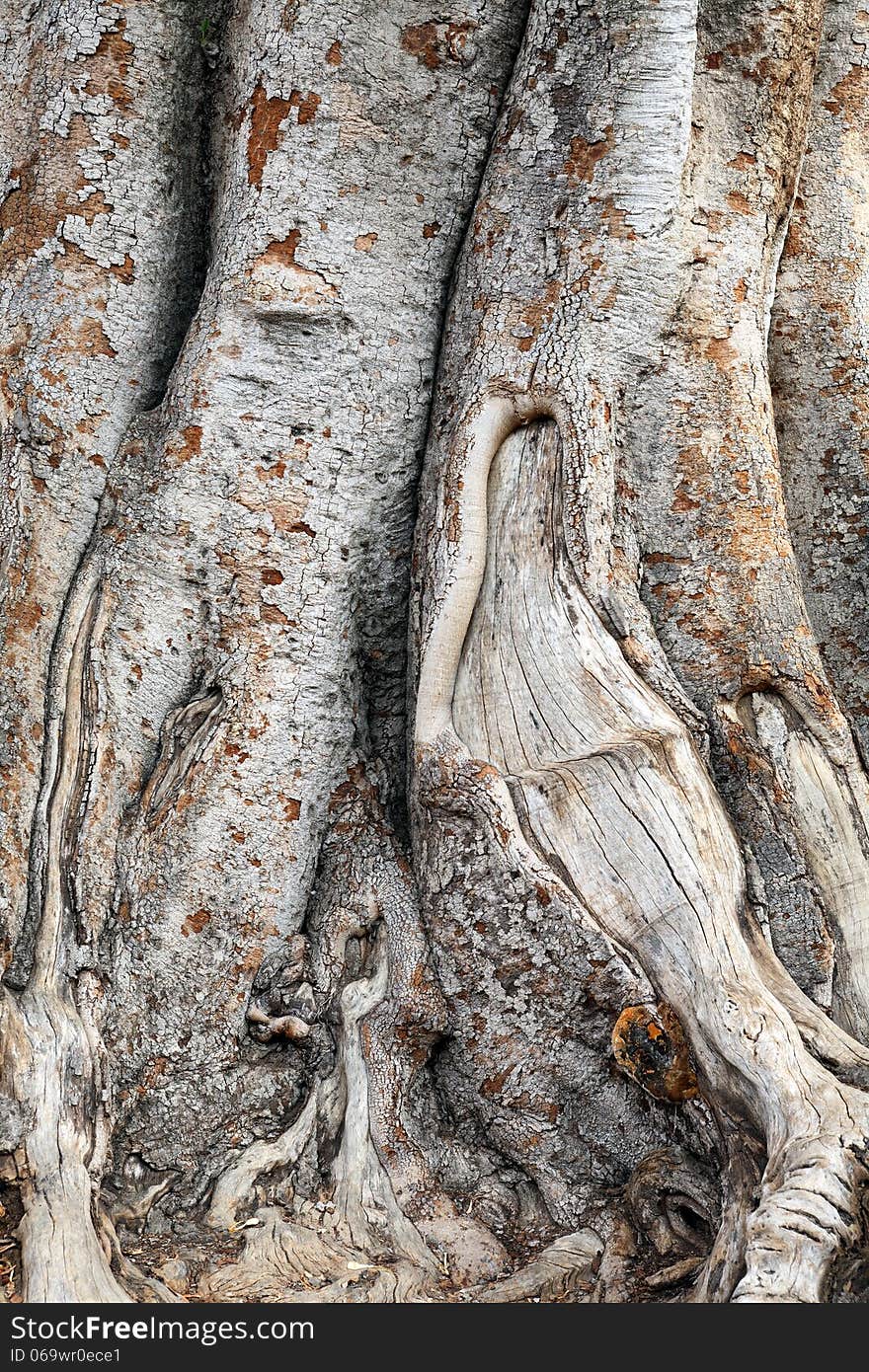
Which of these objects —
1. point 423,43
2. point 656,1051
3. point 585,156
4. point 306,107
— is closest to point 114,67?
point 306,107

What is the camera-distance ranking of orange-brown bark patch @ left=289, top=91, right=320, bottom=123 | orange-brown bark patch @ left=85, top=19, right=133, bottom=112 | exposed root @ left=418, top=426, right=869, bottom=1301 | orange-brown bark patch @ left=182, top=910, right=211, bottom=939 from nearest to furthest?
exposed root @ left=418, top=426, right=869, bottom=1301
orange-brown bark patch @ left=182, top=910, right=211, bottom=939
orange-brown bark patch @ left=289, top=91, right=320, bottom=123
orange-brown bark patch @ left=85, top=19, right=133, bottom=112

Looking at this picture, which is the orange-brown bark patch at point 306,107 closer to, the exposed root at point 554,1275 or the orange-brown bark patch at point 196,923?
the orange-brown bark patch at point 196,923

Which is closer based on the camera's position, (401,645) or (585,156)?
(585,156)

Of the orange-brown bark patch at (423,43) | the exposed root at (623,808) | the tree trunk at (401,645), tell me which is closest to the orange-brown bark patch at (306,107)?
the tree trunk at (401,645)

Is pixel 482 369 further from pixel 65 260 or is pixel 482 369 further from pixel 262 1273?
pixel 262 1273

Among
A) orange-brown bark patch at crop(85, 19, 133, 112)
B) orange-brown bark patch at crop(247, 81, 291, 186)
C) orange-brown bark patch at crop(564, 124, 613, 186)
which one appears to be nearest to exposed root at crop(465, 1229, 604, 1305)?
orange-brown bark patch at crop(564, 124, 613, 186)

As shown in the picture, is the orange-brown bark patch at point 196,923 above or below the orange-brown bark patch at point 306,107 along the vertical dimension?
below

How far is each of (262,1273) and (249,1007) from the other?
28.5 inches

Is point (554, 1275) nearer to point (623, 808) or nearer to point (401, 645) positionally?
point (623, 808)

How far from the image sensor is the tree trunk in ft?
10.8

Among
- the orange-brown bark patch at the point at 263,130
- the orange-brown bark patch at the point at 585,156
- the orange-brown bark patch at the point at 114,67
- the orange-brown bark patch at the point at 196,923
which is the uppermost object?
the orange-brown bark patch at the point at 114,67

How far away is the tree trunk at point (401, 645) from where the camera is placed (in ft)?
10.8

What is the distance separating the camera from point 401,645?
3941 mm

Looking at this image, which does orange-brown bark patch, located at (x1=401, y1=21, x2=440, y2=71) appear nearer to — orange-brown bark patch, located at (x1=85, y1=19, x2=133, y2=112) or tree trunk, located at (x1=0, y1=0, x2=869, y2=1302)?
tree trunk, located at (x1=0, y1=0, x2=869, y2=1302)
